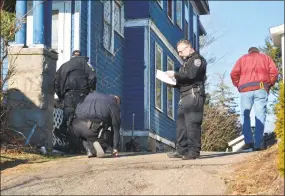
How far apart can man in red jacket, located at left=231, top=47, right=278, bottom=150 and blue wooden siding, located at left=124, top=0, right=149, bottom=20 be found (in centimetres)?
828

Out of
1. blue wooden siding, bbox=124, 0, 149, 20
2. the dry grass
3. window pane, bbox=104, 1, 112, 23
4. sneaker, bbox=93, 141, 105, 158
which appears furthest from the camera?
blue wooden siding, bbox=124, 0, 149, 20

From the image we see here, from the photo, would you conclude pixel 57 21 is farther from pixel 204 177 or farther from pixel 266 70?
pixel 204 177

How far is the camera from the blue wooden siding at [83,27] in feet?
49.4

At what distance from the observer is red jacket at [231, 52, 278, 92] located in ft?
35.0

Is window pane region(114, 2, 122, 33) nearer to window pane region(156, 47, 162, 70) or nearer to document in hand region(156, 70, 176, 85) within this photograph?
window pane region(156, 47, 162, 70)

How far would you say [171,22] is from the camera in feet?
74.8

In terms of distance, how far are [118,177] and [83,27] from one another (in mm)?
8299

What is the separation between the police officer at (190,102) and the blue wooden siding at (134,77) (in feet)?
30.0

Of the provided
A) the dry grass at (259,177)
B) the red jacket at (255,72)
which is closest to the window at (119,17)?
the red jacket at (255,72)

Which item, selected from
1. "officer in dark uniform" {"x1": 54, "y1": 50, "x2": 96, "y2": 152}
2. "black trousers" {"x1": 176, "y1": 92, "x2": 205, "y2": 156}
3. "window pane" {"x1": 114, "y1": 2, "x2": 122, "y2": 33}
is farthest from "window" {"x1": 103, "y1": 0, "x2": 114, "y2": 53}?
"black trousers" {"x1": 176, "y1": 92, "x2": 205, "y2": 156}

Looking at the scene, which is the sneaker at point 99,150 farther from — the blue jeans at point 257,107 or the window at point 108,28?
the window at point 108,28

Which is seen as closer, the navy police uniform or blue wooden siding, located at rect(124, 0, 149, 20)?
the navy police uniform

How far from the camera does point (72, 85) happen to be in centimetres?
1067

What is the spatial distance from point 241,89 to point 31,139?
3.81 m
